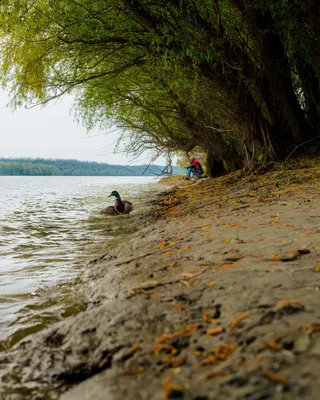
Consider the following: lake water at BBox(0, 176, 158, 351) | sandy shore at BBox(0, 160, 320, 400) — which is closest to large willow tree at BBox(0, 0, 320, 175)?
lake water at BBox(0, 176, 158, 351)

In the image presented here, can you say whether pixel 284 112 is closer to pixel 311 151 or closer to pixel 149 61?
pixel 311 151

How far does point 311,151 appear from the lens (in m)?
11.7

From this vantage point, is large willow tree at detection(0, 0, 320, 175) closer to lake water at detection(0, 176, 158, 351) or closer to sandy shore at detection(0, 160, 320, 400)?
lake water at detection(0, 176, 158, 351)

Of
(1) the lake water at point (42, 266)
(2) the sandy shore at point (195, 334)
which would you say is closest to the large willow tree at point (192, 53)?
(1) the lake water at point (42, 266)

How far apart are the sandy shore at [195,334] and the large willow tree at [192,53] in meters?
6.28

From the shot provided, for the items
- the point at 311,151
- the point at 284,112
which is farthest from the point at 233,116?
the point at 311,151

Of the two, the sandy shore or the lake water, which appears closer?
the sandy shore

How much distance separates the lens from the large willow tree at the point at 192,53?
898cm

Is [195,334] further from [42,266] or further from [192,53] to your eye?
[192,53]

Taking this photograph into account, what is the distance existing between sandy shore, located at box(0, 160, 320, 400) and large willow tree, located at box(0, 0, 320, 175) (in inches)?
247

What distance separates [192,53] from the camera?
8703mm

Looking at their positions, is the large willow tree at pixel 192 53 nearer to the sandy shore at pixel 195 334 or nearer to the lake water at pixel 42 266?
the lake water at pixel 42 266

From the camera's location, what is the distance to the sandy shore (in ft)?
5.22

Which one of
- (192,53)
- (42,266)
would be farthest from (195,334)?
(192,53)
